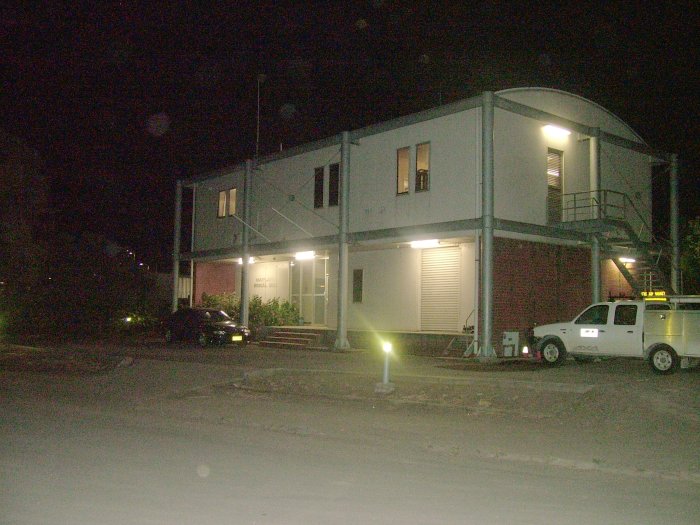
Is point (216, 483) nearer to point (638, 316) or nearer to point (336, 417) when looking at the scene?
point (336, 417)

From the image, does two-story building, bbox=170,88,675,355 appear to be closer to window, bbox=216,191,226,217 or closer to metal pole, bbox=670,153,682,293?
metal pole, bbox=670,153,682,293

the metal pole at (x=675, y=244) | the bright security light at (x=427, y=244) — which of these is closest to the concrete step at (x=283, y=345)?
the bright security light at (x=427, y=244)

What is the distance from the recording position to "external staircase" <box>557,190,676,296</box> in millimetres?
22733

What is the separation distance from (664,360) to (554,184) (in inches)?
358

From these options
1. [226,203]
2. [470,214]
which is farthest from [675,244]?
[226,203]

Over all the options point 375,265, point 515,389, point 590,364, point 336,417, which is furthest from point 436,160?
point 336,417

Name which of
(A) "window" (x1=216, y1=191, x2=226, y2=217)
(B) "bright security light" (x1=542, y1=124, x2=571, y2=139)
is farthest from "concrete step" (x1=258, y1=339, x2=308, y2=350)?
(B) "bright security light" (x1=542, y1=124, x2=571, y2=139)

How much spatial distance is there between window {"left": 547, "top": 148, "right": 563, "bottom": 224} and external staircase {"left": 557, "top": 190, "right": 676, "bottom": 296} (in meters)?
0.31

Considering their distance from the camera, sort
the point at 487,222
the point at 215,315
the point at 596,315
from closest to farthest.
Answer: the point at 596,315
the point at 487,222
the point at 215,315

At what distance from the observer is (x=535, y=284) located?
22.8m

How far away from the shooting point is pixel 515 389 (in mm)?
14289

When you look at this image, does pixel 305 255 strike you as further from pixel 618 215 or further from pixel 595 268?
pixel 618 215

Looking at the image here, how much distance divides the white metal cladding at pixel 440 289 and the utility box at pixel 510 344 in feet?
9.73

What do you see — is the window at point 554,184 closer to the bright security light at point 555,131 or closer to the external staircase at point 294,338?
the bright security light at point 555,131
